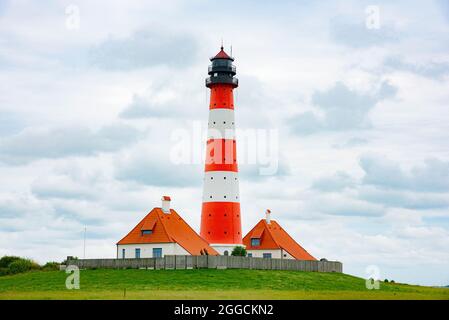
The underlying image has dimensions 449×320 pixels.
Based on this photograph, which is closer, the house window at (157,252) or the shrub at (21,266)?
the shrub at (21,266)

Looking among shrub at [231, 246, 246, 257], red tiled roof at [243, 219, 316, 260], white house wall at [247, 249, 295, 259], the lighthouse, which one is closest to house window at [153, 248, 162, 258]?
the lighthouse

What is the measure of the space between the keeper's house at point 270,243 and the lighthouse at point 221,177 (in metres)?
7.40

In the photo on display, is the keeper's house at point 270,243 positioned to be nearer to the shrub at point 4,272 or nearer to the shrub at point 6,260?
the shrub at point 6,260

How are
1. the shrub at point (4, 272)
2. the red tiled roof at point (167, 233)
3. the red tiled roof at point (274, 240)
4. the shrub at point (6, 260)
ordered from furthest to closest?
the red tiled roof at point (274, 240) → the shrub at point (6, 260) → the red tiled roof at point (167, 233) → the shrub at point (4, 272)

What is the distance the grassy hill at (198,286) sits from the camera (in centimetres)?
4569

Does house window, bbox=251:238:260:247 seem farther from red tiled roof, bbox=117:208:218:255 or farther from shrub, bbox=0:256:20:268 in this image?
shrub, bbox=0:256:20:268

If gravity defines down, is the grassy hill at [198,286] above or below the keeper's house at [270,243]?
below

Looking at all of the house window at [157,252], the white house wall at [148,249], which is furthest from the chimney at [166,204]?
the house window at [157,252]

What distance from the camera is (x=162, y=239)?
6625 centimetres

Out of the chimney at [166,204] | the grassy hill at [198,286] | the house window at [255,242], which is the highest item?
the chimney at [166,204]

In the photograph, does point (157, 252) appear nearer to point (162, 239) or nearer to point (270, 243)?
point (162, 239)

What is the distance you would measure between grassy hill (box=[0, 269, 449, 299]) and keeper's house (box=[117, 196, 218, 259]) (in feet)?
21.6

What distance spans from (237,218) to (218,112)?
9724 mm

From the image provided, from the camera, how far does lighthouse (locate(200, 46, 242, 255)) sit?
6906cm
